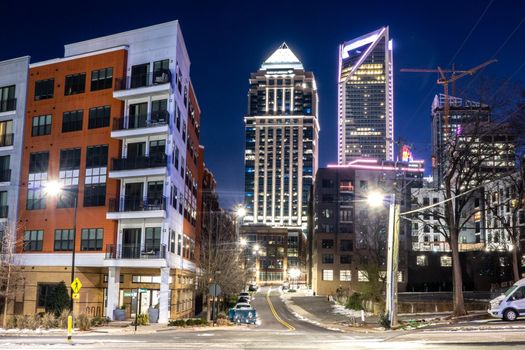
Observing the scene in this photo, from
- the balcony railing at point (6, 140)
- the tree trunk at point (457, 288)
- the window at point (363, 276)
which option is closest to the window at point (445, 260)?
the window at point (363, 276)

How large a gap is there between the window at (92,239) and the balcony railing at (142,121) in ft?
28.8

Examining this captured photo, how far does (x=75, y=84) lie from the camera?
54156 millimetres

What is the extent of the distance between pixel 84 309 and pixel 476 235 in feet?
380

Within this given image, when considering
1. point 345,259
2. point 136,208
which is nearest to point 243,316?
point 136,208

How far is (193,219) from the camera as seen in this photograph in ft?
228

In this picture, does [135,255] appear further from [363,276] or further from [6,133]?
[363,276]

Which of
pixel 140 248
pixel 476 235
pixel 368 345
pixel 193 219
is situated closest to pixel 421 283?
pixel 476 235

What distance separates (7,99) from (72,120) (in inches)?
313

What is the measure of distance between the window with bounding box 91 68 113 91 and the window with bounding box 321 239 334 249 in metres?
78.7

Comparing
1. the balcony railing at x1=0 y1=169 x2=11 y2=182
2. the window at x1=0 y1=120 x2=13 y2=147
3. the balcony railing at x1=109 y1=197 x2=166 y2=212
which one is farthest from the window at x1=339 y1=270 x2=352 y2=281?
the window at x1=0 y1=120 x2=13 y2=147

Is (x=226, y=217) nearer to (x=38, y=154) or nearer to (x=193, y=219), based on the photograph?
(x=193, y=219)

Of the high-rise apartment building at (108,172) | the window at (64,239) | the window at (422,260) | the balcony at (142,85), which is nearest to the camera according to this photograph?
the high-rise apartment building at (108,172)

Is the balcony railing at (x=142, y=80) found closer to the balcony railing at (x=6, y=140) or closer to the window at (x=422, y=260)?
the balcony railing at (x=6, y=140)

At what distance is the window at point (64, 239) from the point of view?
5109 centimetres
